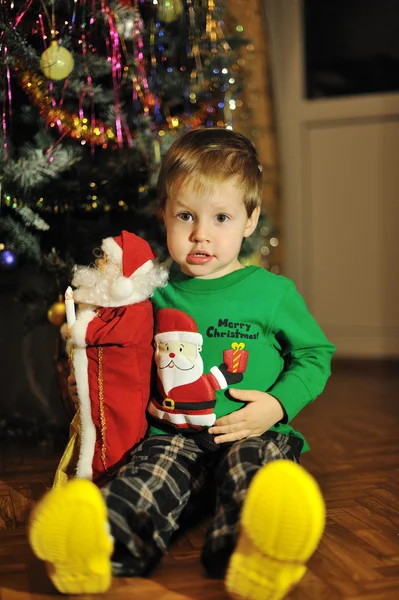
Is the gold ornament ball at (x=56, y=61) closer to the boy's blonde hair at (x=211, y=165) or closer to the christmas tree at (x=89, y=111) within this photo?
the christmas tree at (x=89, y=111)

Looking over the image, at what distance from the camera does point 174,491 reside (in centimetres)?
104

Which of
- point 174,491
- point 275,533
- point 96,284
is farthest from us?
point 96,284

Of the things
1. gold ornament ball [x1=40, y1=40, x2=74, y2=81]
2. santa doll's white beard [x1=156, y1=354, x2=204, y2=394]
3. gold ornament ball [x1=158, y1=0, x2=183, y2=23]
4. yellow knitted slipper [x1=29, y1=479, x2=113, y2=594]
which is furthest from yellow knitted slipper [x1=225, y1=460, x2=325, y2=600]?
gold ornament ball [x1=158, y1=0, x2=183, y2=23]

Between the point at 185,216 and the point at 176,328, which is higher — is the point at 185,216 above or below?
above

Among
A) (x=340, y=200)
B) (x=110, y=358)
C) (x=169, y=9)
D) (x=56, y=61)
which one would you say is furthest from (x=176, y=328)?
(x=340, y=200)

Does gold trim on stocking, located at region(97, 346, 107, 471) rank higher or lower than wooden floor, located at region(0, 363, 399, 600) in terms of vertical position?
higher

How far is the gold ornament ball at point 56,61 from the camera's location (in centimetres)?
140

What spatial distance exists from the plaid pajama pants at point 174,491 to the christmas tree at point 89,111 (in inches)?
24.5

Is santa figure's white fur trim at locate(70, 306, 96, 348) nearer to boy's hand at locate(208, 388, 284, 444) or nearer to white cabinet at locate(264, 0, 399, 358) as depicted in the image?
boy's hand at locate(208, 388, 284, 444)

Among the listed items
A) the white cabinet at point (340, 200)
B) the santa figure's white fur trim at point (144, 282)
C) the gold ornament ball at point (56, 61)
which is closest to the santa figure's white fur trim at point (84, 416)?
the santa figure's white fur trim at point (144, 282)

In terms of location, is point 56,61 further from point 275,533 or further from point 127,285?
point 275,533

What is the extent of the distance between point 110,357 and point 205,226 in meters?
0.27

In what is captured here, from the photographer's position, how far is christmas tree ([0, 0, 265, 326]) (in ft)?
4.80

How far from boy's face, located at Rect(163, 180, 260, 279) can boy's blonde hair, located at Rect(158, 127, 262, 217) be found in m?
0.01
